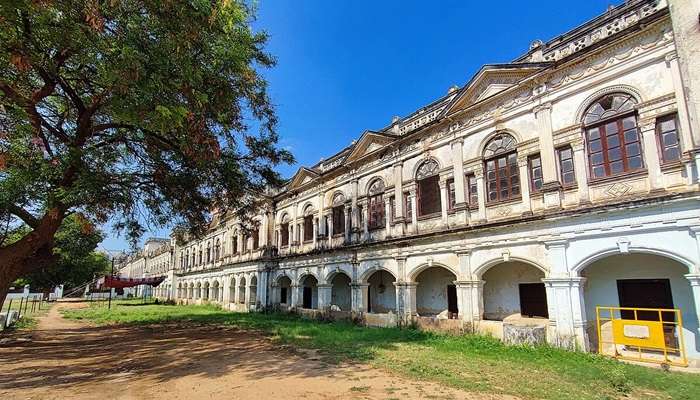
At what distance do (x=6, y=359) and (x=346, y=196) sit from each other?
12.2 meters

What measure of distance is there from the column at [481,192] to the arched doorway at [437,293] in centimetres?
283

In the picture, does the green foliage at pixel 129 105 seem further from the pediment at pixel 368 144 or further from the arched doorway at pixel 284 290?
the arched doorway at pixel 284 290

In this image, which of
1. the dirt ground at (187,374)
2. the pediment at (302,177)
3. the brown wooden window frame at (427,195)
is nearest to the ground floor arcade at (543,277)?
the brown wooden window frame at (427,195)

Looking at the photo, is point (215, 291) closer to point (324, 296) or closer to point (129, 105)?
point (324, 296)

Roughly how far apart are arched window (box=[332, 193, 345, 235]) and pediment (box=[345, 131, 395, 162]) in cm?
194

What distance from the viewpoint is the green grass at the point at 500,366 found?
21.5 ft

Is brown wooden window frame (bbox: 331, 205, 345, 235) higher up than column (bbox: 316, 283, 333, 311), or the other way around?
brown wooden window frame (bbox: 331, 205, 345, 235)

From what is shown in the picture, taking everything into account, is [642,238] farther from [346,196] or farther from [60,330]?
[60,330]

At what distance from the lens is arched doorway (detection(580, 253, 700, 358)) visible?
8.66 metres

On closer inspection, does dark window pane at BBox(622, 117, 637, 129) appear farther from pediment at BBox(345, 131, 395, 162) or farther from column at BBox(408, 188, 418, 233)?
pediment at BBox(345, 131, 395, 162)

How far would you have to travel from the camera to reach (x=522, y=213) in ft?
35.4

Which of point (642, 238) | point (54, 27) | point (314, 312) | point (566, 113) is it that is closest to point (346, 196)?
point (314, 312)

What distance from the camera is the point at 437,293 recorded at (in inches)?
569

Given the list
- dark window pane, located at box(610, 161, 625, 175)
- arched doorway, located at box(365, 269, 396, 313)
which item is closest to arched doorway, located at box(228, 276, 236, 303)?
arched doorway, located at box(365, 269, 396, 313)
